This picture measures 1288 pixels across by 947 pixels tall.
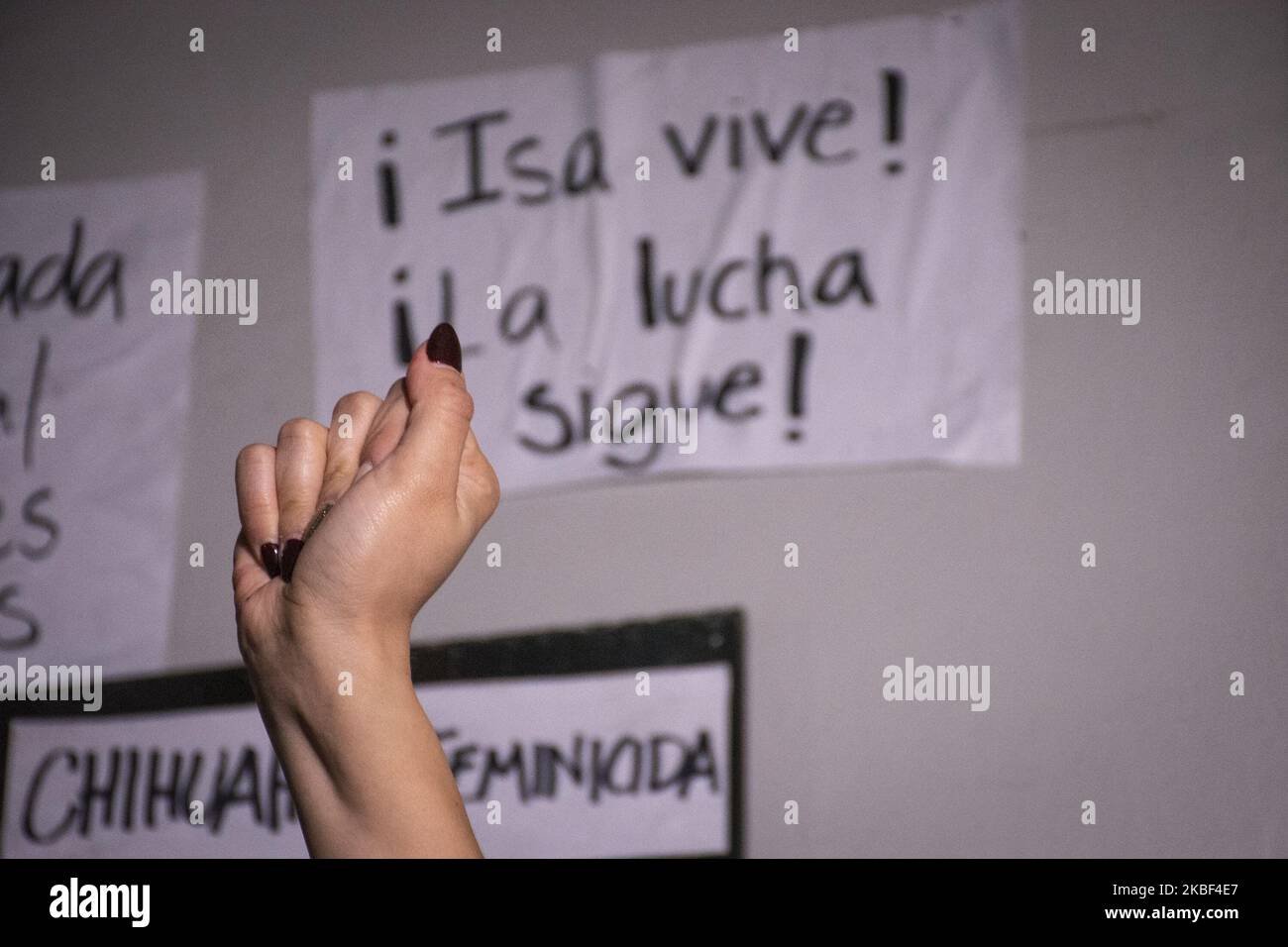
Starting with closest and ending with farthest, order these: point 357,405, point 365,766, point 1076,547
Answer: point 365,766 < point 357,405 < point 1076,547

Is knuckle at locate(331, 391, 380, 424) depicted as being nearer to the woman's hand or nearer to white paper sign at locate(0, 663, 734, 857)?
the woman's hand

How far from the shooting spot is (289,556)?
500 mm

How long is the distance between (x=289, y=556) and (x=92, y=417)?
931 millimetres

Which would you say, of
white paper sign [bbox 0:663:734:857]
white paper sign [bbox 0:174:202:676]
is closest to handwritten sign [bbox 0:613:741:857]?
white paper sign [bbox 0:663:734:857]

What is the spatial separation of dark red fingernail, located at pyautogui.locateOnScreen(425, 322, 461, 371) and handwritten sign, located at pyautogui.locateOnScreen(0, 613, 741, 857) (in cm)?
56

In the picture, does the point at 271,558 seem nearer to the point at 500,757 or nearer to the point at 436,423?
the point at 436,423

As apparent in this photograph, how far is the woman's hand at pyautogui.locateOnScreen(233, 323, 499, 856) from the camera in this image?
1.48ft

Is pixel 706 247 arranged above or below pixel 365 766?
above

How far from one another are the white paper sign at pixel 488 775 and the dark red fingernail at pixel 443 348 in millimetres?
578

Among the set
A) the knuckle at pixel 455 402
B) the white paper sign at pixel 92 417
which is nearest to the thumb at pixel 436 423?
the knuckle at pixel 455 402

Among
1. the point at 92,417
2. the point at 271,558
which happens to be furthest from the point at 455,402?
the point at 92,417

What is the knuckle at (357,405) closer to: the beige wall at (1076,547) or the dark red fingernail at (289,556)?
the dark red fingernail at (289,556)

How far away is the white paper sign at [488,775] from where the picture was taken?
41.9 inches
